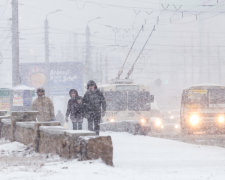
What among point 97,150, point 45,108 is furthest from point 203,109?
point 97,150

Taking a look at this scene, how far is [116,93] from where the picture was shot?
1011 inches

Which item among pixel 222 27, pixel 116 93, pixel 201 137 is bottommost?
pixel 201 137

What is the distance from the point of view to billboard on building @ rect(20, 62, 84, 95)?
164ft

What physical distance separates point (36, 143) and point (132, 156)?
217 centimetres

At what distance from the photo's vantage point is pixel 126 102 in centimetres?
2569

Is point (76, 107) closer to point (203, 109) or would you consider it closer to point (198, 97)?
point (203, 109)

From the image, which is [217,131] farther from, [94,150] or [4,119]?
[94,150]

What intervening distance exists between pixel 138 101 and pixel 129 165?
15854mm

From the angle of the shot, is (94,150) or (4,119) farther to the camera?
(4,119)

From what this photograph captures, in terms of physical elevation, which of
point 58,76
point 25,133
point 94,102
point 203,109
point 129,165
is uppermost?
point 58,76

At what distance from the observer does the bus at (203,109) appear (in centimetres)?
2127


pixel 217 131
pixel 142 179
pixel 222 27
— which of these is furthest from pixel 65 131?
pixel 222 27

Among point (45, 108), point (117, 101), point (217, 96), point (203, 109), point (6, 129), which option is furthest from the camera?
point (117, 101)

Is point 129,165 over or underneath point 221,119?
underneath
